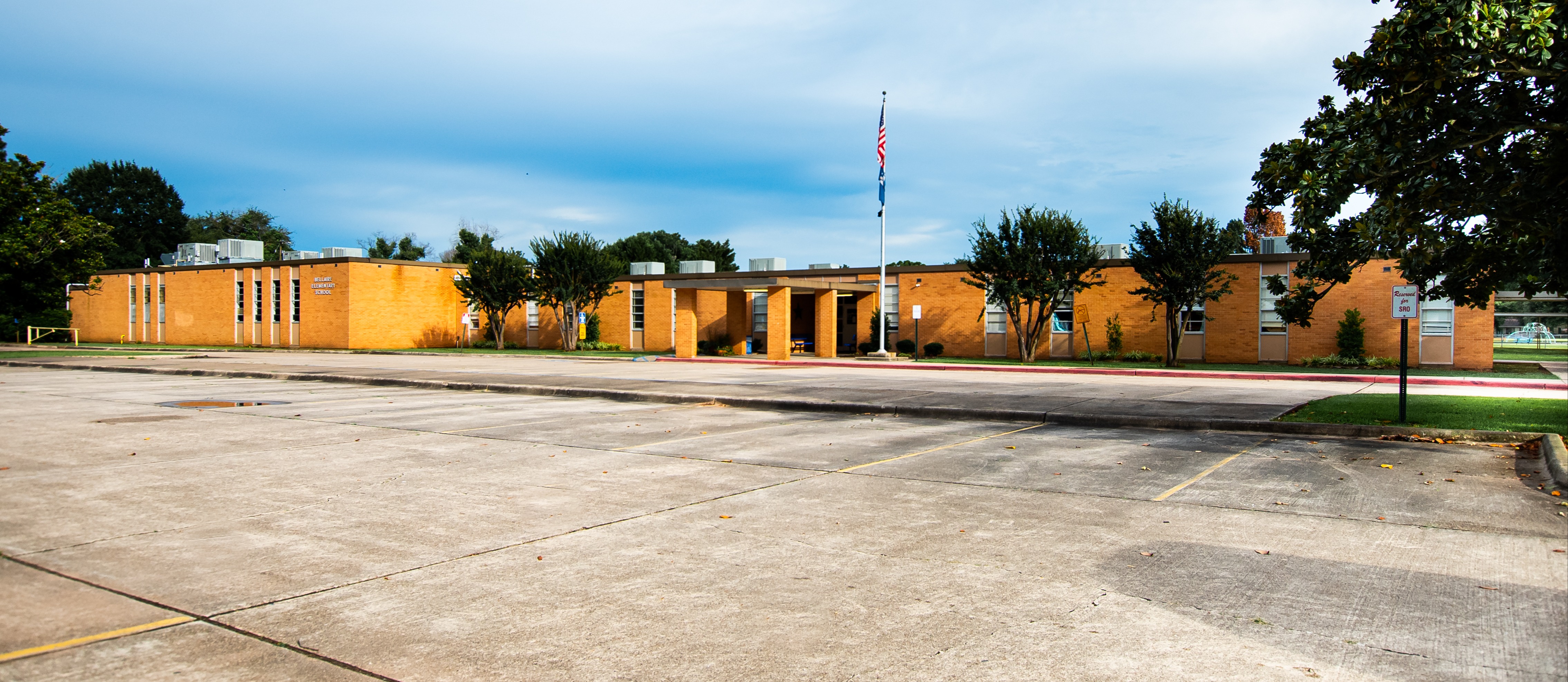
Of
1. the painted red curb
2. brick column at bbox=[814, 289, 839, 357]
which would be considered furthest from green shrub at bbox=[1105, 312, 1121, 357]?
brick column at bbox=[814, 289, 839, 357]

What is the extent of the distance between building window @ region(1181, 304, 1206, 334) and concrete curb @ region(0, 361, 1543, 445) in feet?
78.0

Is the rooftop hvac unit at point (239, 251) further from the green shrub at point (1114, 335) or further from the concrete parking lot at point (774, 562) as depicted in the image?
the concrete parking lot at point (774, 562)

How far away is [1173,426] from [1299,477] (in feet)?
14.5

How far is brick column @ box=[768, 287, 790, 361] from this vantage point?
1486 inches

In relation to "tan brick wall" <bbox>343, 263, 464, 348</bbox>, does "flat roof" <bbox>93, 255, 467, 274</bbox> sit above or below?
above

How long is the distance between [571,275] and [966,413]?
118ft

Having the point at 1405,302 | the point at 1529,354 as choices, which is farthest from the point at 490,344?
the point at 1529,354

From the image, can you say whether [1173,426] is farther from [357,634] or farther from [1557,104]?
[357,634]

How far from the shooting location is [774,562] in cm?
565

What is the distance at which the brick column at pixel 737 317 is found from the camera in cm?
4519

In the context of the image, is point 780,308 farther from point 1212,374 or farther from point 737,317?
point 1212,374

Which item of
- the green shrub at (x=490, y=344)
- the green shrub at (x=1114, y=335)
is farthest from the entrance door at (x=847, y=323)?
the green shrub at (x=490, y=344)

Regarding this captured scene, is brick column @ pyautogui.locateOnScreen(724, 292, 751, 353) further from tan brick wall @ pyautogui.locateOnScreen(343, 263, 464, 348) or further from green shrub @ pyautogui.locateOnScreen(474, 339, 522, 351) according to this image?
tan brick wall @ pyautogui.locateOnScreen(343, 263, 464, 348)

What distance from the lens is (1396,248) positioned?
1159cm
